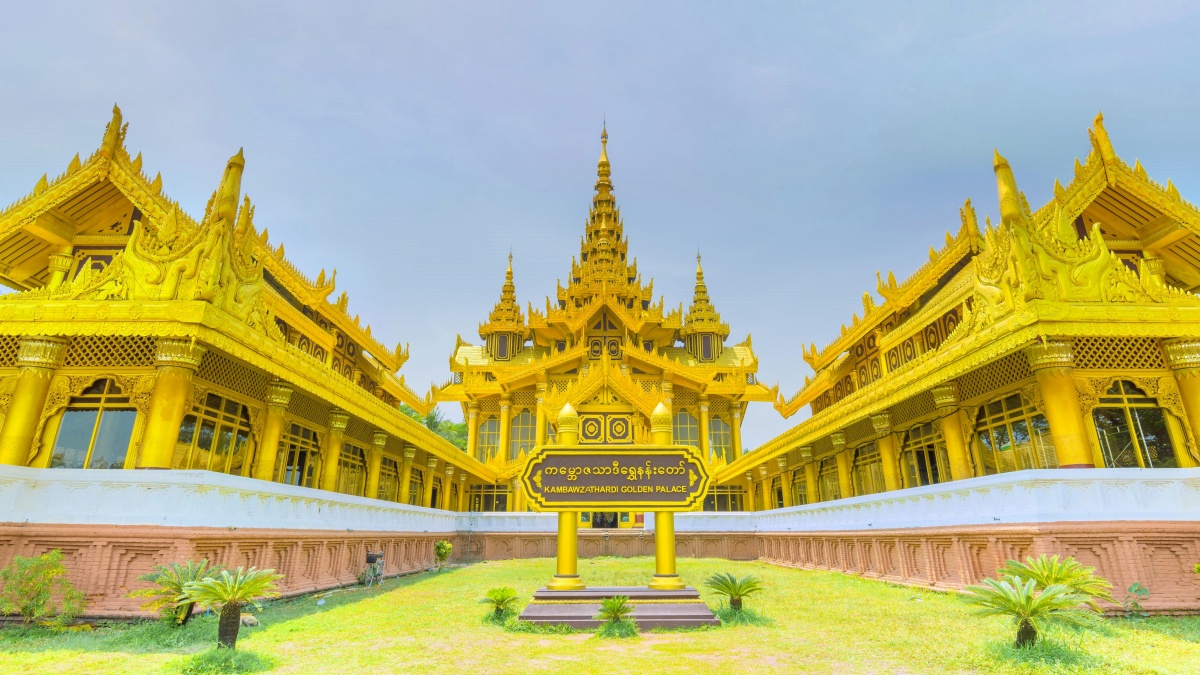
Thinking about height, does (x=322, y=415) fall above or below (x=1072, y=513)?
above

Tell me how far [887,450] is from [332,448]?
14.9 metres

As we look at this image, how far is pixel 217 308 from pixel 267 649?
5.30 m

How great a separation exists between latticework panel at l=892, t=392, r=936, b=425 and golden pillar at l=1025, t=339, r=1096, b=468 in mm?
3716

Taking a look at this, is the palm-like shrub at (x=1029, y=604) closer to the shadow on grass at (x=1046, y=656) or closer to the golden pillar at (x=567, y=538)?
the shadow on grass at (x=1046, y=656)

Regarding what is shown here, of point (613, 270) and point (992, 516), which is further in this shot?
point (613, 270)

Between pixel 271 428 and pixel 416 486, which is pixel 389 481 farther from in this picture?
pixel 271 428

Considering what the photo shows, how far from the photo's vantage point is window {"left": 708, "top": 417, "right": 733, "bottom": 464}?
108 ft

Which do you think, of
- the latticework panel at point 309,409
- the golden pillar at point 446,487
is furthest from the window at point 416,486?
the latticework panel at point 309,409

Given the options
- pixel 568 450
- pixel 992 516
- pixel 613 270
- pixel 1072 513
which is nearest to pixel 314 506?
pixel 568 450

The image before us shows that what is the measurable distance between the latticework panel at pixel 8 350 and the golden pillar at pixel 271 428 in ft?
13.0

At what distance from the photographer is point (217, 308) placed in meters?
9.37

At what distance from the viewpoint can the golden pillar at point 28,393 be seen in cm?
953

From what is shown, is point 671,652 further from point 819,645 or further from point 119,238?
point 119,238

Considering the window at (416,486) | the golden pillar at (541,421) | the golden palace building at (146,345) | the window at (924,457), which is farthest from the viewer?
the golden pillar at (541,421)
